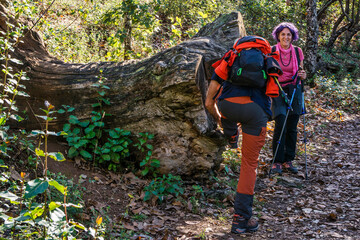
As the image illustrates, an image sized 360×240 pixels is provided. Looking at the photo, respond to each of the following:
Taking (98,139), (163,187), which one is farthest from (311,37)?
(163,187)

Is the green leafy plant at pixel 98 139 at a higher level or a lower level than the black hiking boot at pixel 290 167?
higher

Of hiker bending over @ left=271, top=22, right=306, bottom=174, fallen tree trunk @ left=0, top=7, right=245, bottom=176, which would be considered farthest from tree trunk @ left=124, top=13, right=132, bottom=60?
hiker bending over @ left=271, top=22, right=306, bottom=174

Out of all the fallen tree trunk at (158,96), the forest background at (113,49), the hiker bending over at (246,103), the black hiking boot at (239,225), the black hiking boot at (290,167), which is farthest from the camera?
the black hiking boot at (290,167)

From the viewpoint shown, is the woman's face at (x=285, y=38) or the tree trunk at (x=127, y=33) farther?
the tree trunk at (x=127, y=33)

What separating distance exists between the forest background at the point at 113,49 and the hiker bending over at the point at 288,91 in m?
1.01

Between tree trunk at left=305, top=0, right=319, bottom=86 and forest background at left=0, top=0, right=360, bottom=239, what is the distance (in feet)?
0.12

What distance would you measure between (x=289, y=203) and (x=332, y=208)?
24.0 inches

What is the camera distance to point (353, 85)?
15047 mm

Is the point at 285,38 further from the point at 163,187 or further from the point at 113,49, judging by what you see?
the point at 113,49

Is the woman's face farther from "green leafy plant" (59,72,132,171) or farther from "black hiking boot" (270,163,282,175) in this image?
"green leafy plant" (59,72,132,171)

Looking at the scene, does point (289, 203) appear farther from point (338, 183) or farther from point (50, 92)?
point (50, 92)

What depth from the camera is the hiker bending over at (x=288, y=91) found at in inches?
242

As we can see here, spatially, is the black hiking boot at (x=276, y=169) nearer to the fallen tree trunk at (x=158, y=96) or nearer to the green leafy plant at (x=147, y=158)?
the fallen tree trunk at (x=158, y=96)

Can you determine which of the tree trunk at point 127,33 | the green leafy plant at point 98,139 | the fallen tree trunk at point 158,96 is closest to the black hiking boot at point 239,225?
the fallen tree trunk at point 158,96
